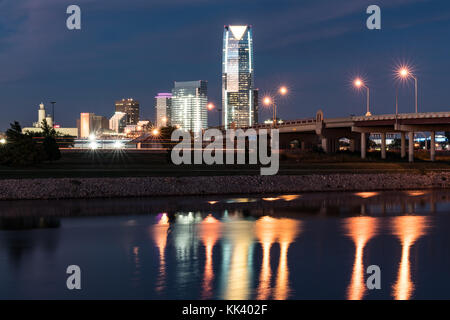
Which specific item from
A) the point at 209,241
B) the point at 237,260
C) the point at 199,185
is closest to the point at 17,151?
the point at 199,185

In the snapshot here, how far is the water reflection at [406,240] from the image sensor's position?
19688 mm

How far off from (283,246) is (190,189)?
80.6 ft

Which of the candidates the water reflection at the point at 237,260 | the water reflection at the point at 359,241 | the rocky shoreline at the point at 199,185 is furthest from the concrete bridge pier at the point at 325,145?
the water reflection at the point at 237,260

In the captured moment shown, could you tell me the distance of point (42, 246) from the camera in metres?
28.0

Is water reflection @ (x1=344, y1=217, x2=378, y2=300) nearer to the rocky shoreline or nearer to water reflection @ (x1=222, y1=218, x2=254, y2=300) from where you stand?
water reflection @ (x1=222, y1=218, x2=254, y2=300)

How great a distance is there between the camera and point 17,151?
6656 centimetres

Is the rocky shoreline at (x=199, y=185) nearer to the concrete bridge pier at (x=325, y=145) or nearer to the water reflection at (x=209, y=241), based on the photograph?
the water reflection at (x=209, y=241)

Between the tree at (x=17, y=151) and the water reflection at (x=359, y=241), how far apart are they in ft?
137

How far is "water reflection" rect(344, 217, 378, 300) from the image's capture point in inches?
773

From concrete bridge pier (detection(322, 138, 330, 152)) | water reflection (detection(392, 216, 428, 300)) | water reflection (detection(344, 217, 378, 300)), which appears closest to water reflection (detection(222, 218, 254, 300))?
water reflection (detection(344, 217, 378, 300))

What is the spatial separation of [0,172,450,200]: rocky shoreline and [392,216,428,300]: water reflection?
18285 millimetres

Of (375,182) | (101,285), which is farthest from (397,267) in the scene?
(375,182)

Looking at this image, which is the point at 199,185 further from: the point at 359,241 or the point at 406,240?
the point at 406,240

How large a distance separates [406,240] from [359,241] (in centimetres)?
226
